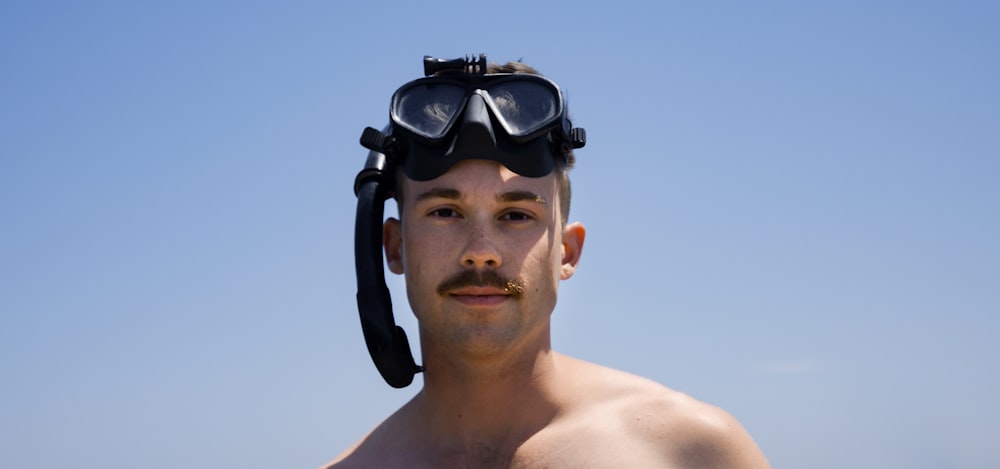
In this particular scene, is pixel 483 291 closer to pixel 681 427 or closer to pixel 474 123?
pixel 474 123

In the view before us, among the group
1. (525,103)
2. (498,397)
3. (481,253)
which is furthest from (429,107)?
(498,397)

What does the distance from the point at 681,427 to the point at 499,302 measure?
91 centimetres

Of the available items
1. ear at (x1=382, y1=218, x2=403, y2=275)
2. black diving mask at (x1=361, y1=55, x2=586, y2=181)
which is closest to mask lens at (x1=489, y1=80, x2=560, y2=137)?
Answer: black diving mask at (x1=361, y1=55, x2=586, y2=181)

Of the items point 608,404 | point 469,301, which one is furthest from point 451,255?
point 608,404

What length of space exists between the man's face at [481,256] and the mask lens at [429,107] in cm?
25

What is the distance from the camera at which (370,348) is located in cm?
532

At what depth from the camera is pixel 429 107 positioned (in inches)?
208

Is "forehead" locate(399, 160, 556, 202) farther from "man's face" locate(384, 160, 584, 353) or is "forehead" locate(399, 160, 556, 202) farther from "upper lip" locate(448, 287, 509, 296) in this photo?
"upper lip" locate(448, 287, 509, 296)

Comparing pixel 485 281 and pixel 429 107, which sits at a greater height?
pixel 429 107

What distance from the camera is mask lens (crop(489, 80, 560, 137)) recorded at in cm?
513

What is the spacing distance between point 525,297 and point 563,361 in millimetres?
579

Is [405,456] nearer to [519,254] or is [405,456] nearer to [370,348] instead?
[370,348]

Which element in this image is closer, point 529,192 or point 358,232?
point 529,192

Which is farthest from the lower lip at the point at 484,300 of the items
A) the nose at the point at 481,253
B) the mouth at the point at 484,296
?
the nose at the point at 481,253
